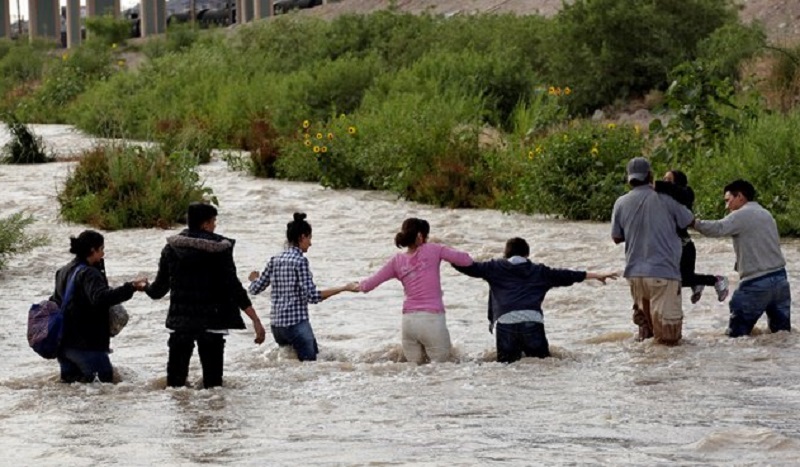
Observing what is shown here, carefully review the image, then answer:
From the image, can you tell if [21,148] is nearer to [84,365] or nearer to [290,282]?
[290,282]

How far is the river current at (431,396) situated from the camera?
8.62m

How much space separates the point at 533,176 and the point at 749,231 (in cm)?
946

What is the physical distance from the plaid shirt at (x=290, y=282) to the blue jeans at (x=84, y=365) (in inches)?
44.6

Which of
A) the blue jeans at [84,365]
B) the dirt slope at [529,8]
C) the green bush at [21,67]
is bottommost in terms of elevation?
the blue jeans at [84,365]

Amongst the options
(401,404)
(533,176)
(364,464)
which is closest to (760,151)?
(533,176)

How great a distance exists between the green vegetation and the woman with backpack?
9.55m

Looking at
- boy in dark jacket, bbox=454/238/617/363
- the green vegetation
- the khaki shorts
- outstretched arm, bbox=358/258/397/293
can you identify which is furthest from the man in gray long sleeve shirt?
the green vegetation

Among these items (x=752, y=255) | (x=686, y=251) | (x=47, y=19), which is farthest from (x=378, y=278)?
(x=47, y=19)

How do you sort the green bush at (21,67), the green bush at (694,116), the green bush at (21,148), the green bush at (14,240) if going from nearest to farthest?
1. the green bush at (14,240)
2. the green bush at (694,116)
3. the green bush at (21,148)
4. the green bush at (21,67)

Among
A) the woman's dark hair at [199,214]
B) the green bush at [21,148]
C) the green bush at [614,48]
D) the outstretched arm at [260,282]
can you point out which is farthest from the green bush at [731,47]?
the woman's dark hair at [199,214]

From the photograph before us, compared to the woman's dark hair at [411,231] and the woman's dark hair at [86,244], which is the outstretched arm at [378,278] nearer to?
the woman's dark hair at [411,231]

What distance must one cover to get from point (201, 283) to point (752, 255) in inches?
159

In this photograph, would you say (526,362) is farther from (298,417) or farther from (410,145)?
(410,145)

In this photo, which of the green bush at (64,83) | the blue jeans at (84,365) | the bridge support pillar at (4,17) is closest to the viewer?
the blue jeans at (84,365)
